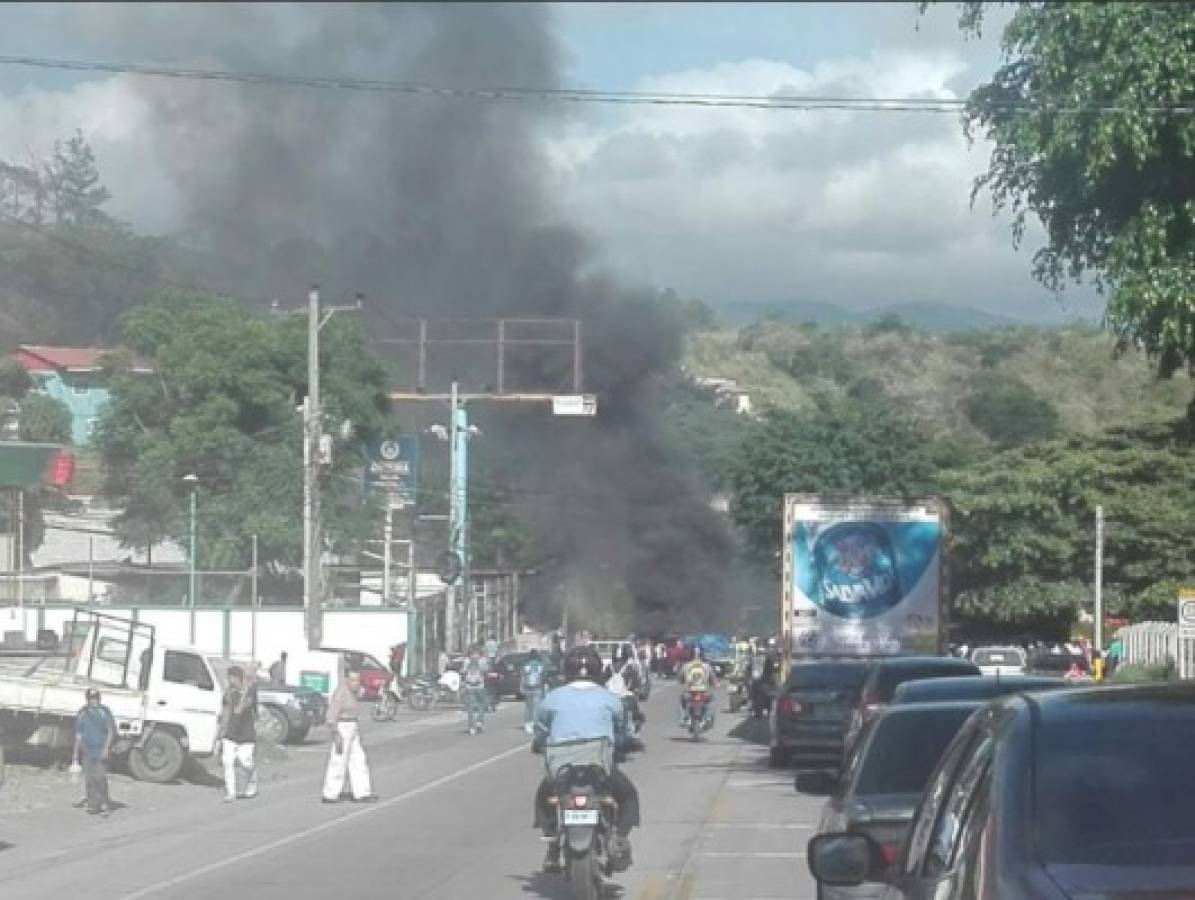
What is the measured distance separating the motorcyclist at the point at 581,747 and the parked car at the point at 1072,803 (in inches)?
332

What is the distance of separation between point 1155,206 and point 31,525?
40.3 metres

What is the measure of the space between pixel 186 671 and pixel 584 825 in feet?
54.5

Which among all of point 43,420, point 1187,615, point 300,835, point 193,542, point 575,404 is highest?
point 43,420

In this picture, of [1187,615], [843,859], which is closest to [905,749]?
[843,859]

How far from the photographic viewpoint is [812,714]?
3141 cm

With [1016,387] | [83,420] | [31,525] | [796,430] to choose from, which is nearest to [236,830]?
[31,525]

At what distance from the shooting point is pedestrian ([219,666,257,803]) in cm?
2717

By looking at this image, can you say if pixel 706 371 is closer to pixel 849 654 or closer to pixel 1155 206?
pixel 849 654

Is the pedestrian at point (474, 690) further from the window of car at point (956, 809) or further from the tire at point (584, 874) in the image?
the window of car at point (956, 809)

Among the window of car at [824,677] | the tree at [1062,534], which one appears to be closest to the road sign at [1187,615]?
the window of car at [824,677]

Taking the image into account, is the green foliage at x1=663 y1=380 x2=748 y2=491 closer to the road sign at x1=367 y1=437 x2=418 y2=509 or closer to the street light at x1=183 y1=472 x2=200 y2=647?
the road sign at x1=367 y1=437 x2=418 y2=509

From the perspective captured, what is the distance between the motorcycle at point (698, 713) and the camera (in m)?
40.3

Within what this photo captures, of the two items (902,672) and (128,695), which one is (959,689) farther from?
(128,695)

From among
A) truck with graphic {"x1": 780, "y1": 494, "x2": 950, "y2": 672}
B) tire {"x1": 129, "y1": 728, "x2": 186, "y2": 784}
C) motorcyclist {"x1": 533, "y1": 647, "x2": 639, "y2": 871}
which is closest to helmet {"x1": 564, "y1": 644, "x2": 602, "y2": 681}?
motorcyclist {"x1": 533, "y1": 647, "x2": 639, "y2": 871}
